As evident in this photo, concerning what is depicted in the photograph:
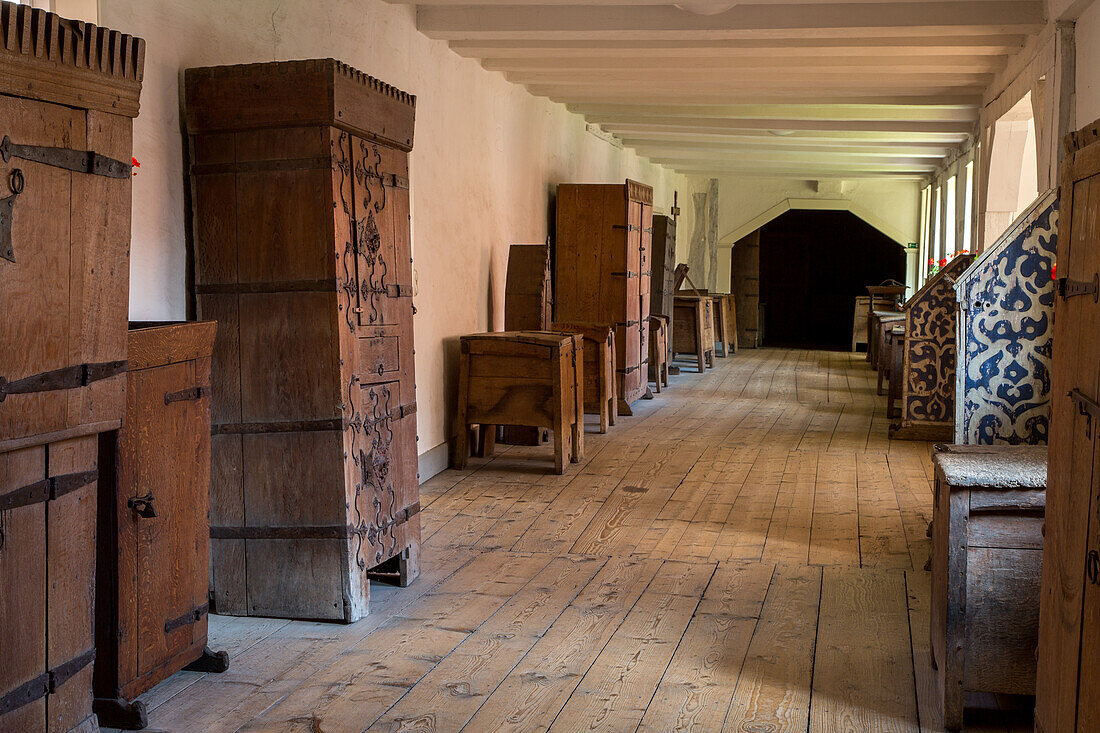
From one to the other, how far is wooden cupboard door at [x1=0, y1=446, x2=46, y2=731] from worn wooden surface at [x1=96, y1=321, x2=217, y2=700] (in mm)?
365

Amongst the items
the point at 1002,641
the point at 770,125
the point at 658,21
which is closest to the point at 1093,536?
the point at 1002,641

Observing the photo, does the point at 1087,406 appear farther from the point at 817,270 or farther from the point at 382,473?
the point at 817,270

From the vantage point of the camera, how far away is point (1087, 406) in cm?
171

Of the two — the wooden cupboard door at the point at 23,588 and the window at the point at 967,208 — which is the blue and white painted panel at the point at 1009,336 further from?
the window at the point at 967,208

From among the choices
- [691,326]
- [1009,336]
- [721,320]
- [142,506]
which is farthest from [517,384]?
[721,320]

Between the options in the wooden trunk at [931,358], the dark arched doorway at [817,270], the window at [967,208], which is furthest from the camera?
the dark arched doorway at [817,270]

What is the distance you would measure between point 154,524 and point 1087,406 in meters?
2.25

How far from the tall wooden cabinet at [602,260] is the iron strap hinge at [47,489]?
234 inches

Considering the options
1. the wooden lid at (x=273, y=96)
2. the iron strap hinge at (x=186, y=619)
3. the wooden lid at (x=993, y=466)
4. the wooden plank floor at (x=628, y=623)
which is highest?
the wooden lid at (x=273, y=96)

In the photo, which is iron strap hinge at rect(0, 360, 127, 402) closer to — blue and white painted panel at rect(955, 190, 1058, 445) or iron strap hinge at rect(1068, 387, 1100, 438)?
iron strap hinge at rect(1068, 387, 1100, 438)

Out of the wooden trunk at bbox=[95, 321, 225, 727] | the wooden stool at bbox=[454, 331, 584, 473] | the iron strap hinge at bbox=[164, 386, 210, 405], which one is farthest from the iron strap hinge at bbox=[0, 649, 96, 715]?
the wooden stool at bbox=[454, 331, 584, 473]

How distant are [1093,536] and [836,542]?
291 centimetres

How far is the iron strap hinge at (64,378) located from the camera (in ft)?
6.98

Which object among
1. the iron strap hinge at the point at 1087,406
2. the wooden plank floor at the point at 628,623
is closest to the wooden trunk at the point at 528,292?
the wooden plank floor at the point at 628,623
